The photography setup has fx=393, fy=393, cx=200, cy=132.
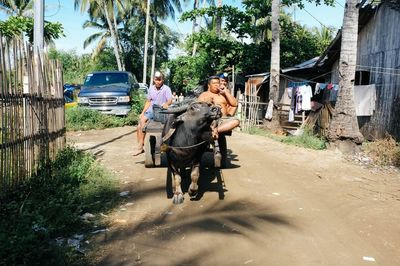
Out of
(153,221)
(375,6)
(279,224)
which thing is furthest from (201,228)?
(375,6)

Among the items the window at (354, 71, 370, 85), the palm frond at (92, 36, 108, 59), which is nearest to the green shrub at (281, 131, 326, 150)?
the window at (354, 71, 370, 85)

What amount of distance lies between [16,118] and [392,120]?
10.7 m

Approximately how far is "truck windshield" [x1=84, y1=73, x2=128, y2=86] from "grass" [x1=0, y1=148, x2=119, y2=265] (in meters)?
9.27

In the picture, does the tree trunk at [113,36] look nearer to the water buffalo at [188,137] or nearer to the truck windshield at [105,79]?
the truck windshield at [105,79]

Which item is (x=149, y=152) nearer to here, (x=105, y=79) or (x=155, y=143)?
(x=155, y=143)

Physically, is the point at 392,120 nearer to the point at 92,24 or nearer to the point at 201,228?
the point at 201,228

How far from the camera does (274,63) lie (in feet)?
50.9

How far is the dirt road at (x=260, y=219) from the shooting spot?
13.2ft

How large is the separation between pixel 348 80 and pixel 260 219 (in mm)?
6597

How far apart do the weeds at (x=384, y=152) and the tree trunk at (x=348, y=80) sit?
60cm

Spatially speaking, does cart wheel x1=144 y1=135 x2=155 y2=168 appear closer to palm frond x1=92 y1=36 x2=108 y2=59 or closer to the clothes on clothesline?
the clothes on clothesline

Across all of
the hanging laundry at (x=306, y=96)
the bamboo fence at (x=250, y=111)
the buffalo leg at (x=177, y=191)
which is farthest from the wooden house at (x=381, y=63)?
the buffalo leg at (x=177, y=191)

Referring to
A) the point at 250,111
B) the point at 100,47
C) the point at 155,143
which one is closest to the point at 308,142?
the point at 155,143

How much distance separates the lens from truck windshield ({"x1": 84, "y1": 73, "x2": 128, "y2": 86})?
16.4 m
